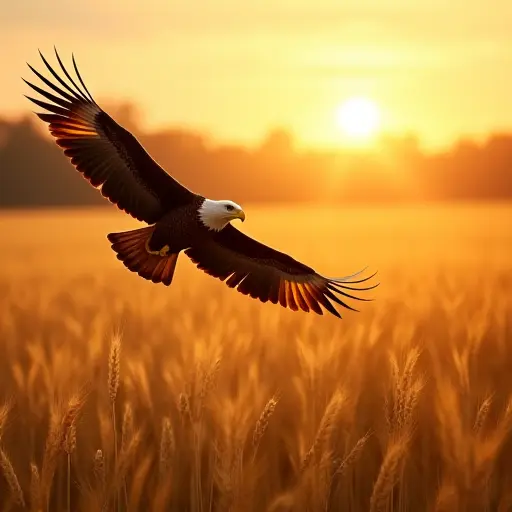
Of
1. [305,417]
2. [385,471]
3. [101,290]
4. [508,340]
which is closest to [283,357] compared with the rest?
[508,340]

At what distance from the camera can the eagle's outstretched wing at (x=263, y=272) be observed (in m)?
4.73

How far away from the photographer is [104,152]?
4.36m

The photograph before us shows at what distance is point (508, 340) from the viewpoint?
6312 mm

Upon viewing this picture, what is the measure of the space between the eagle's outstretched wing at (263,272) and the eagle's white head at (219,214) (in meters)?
0.79

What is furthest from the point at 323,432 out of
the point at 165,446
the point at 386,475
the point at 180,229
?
the point at 180,229

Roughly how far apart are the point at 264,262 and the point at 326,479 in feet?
5.16

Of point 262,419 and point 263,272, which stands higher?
point 263,272

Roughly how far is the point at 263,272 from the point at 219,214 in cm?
100

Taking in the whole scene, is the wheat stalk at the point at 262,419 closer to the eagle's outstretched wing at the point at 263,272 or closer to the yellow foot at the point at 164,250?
the yellow foot at the point at 164,250

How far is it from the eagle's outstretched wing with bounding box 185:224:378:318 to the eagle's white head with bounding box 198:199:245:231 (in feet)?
2.58

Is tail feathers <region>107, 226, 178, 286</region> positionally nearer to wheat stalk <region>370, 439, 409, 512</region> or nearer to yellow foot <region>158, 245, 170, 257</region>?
yellow foot <region>158, 245, 170, 257</region>

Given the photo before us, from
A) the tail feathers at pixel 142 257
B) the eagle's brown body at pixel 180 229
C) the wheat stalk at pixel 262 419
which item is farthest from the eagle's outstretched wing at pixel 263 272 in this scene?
the wheat stalk at pixel 262 419

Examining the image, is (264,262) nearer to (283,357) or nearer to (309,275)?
(309,275)

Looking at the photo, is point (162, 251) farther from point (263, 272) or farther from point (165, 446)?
point (165, 446)
